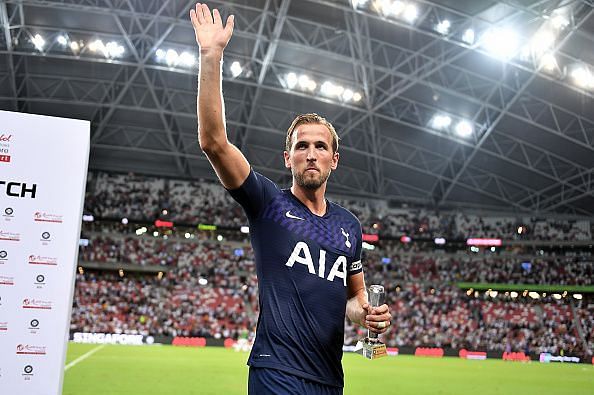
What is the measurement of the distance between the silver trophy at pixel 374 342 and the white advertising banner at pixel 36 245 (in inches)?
149

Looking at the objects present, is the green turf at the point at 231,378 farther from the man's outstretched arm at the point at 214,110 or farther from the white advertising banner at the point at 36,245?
the man's outstretched arm at the point at 214,110

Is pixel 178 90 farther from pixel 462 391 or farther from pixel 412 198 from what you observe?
pixel 462 391

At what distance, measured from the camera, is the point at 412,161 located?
4388 centimetres

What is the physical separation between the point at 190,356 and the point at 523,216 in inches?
1304

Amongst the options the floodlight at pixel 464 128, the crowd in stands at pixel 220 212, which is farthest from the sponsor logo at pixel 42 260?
the crowd in stands at pixel 220 212

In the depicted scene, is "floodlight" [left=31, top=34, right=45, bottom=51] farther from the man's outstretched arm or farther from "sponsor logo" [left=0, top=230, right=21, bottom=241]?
the man's outstretched arm

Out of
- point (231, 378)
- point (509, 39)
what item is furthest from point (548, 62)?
point (231, 378)

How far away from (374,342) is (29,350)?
13.6ft

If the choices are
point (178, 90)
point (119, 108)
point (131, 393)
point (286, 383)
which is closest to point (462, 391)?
point (131, 393)

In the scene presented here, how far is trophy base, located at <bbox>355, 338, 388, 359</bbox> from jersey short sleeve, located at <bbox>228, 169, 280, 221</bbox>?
1088 millimetres

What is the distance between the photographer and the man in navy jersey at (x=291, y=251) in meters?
3.30

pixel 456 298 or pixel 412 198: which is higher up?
pixel 412 198

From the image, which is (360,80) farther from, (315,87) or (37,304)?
(37,304)

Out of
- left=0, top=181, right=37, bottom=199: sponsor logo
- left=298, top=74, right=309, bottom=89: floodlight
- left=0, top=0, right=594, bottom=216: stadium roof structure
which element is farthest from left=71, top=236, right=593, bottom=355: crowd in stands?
left=0, top=181, right=37, bottom=199: sponsor logo
